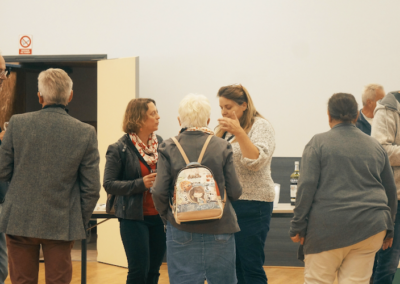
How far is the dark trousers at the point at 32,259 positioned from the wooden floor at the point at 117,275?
205 centimetres

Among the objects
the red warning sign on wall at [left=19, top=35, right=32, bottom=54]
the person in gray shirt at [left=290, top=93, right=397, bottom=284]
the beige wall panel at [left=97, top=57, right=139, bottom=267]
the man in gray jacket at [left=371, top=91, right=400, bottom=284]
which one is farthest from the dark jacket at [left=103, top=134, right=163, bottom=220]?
the red warning sign on wall at [left=19, top=35, right=32, bottom=54]

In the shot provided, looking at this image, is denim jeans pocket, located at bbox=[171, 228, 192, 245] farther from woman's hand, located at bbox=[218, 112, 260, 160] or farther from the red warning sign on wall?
the red warning sign on wall

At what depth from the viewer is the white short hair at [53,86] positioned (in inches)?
77.9

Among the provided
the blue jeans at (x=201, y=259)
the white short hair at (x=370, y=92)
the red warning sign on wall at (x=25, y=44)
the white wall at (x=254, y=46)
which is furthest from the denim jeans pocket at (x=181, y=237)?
the red warning sign on wall at (x=25, y=44)

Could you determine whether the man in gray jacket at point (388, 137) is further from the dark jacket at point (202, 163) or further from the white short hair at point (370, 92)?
the dark jacket at point (202, 163)

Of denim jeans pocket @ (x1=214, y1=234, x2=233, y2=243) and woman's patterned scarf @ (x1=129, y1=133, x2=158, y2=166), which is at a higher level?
woman's patterned scarf @ (x1=129, y1=133, x2=158, y2=166)

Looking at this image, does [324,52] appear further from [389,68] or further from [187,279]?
[187,279]

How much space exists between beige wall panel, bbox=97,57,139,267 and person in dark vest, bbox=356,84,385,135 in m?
2.25

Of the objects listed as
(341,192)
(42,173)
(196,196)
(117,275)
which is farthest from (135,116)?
(117,275)

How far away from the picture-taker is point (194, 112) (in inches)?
78.5

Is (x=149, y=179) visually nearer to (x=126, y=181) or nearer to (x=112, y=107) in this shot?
(x=126, y=181)

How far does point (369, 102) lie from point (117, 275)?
2.89m

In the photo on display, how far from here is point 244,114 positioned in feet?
8.28

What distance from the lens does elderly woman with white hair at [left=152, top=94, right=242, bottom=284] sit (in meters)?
1.87
